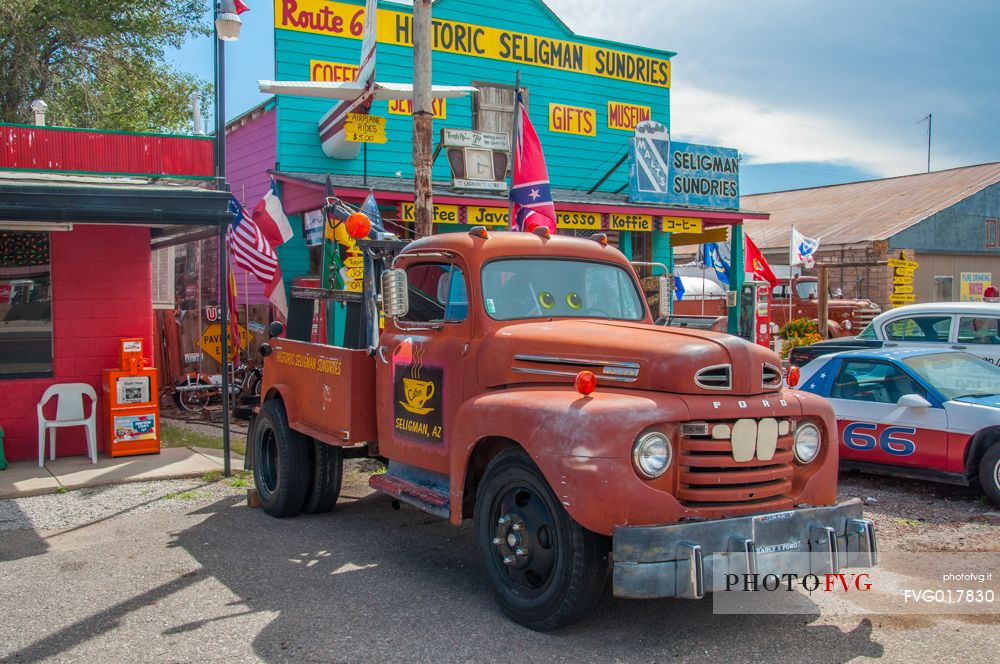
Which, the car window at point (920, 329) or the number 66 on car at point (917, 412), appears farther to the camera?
the car window at point (920, 329)

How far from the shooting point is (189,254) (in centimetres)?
1794

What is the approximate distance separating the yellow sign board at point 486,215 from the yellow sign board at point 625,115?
4.39 metres

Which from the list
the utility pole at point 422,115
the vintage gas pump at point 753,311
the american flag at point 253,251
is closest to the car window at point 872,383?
the vintage gas pump at point 753,311

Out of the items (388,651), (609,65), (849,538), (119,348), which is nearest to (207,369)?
(119,348)

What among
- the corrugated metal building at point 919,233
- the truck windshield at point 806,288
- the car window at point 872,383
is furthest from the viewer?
the corrugated metal building at point 919,233

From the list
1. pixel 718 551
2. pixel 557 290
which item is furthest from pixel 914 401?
pixel 718 551

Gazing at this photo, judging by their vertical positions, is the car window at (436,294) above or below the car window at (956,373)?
above

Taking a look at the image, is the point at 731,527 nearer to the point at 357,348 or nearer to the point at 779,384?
the point at 779,384

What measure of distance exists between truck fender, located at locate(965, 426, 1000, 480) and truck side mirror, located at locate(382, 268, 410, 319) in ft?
17.1

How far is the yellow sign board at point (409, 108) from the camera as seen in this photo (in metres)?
14.9

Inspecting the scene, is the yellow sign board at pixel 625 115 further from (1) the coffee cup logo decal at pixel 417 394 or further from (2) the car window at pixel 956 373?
(1) the coffee cup logo decal at pixel 417 394

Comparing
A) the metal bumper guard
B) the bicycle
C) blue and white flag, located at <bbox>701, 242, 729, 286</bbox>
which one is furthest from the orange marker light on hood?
blue and white flag, located at <bbox>701, 242, 729, 286</bbox>

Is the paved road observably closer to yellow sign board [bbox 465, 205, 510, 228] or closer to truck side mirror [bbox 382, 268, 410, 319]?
truck side mirror [bbox 382, 268, 410, 319]

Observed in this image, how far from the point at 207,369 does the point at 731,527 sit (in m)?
12.3
